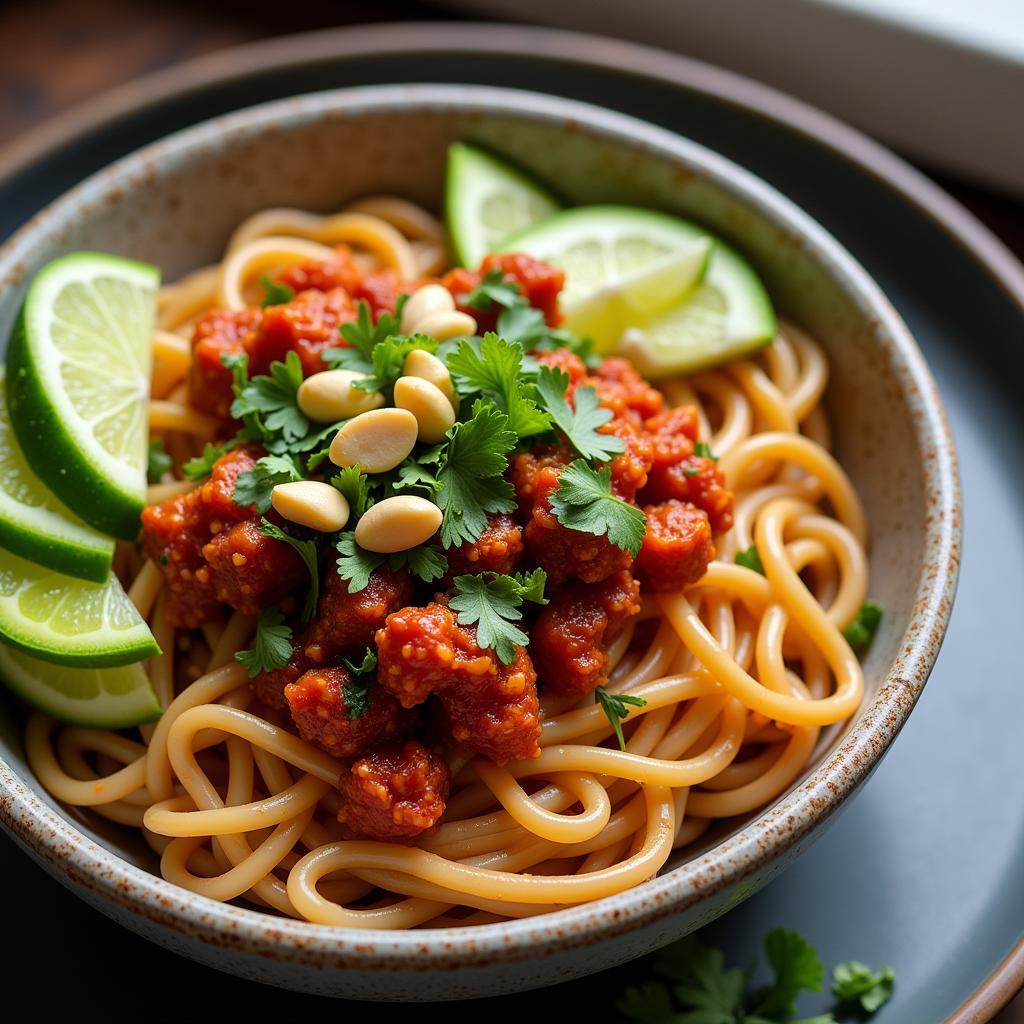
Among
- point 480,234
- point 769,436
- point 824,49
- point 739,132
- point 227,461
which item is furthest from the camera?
point 824,49

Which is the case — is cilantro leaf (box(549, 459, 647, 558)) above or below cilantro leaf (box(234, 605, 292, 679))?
above

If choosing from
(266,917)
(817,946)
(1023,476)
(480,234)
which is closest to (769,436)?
(1023,476)

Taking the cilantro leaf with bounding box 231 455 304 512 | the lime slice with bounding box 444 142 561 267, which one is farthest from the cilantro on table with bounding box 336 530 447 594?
the lime slice with bounding box 444 142 561 267

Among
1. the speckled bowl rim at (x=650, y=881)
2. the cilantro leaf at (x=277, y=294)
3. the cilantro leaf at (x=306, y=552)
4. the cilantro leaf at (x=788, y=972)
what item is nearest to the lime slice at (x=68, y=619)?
the speckled bowl rim at (x=650, y=881)

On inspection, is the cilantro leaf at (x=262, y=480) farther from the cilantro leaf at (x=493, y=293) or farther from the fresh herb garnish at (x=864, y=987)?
the fresh herb garnish at (x=864, y=987)

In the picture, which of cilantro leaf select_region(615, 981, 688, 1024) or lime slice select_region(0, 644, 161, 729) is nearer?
cilantro leaf select_region(615, 981, 688, 1024)

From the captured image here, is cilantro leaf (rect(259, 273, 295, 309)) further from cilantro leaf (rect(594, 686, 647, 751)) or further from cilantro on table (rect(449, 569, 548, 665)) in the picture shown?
cilantro leaf (rect(594, 686, 647, 751))

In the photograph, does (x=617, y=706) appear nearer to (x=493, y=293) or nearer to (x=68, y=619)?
(x=493, y=293)

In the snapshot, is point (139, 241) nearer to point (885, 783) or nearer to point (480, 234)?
point (480, 234)
